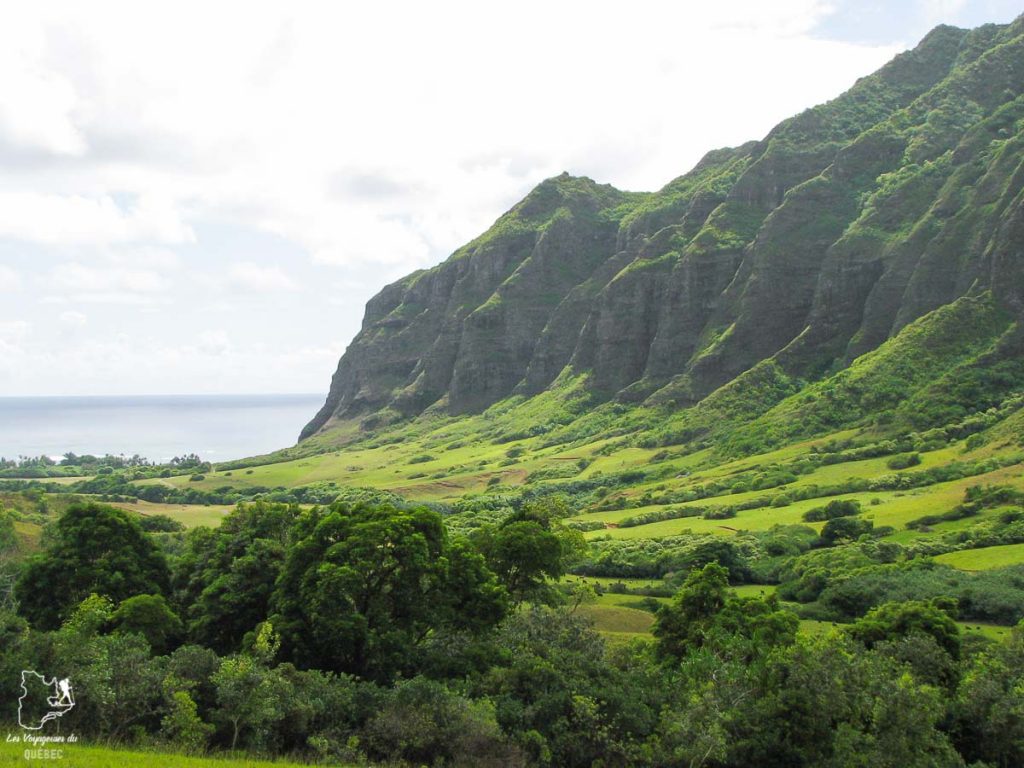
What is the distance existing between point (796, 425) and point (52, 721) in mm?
160574

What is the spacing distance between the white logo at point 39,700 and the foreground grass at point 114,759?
56.9 inches

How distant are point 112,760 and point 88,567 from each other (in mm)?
26158

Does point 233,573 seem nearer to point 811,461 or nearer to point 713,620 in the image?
point 713,620

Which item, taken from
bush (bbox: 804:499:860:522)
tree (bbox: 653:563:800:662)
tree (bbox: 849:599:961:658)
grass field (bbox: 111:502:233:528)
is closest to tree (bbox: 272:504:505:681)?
tree (bbox: 653:563:800:662)

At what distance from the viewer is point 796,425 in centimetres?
17500

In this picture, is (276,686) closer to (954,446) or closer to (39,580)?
(39,580)

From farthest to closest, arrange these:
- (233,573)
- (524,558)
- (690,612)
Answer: (524,558), (690,612), (233,573)

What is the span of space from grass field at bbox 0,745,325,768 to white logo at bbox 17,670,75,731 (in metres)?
1.44

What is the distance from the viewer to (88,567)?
170 feet

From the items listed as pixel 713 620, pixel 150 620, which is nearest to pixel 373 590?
pixel 150 620

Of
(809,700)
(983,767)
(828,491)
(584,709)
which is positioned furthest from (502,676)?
(828,491)

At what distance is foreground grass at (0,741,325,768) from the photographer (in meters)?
27.4

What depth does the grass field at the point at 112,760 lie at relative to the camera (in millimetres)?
27344

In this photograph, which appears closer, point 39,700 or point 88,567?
point 39,700
